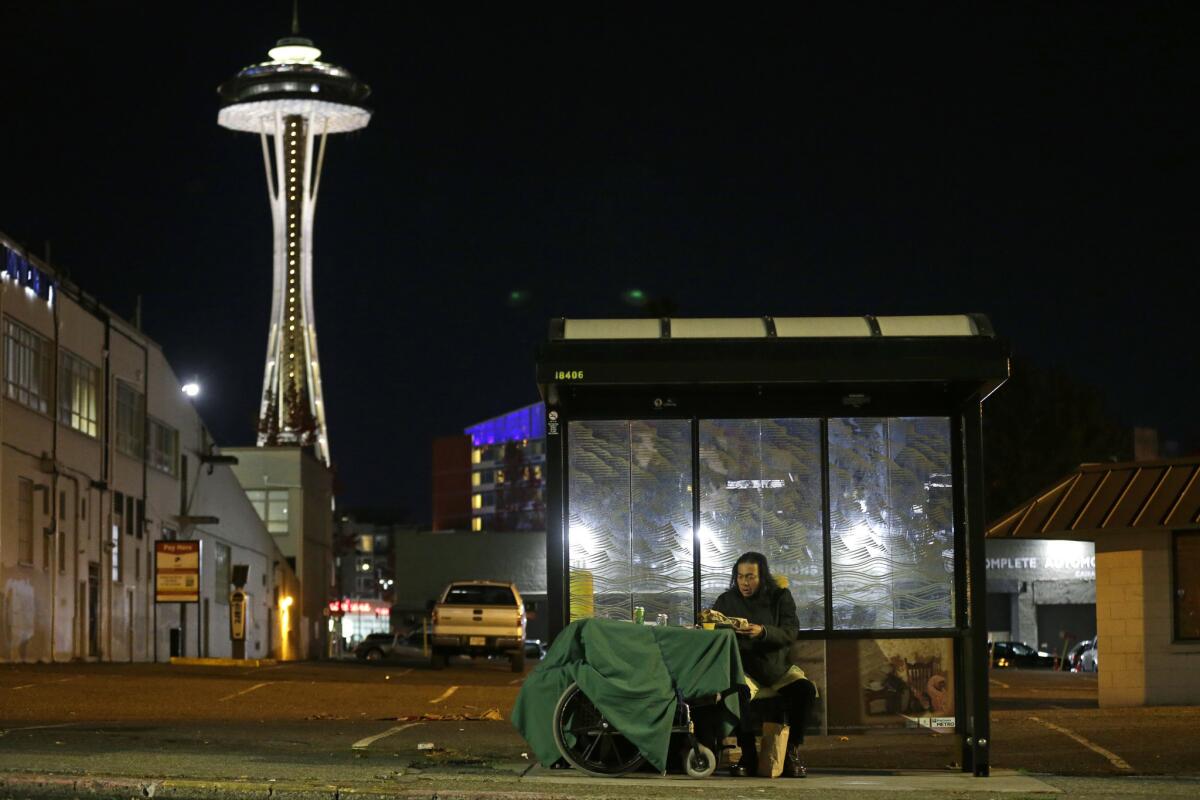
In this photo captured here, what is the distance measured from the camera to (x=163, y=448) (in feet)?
187

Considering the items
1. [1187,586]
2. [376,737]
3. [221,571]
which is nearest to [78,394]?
[221,571]

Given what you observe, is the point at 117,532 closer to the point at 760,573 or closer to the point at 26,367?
Result: the point at 26,367

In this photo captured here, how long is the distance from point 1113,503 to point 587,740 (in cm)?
1078

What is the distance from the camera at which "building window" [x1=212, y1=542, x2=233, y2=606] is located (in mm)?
64012

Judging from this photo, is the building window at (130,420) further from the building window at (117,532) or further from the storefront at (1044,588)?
the storefront at (1044,588)

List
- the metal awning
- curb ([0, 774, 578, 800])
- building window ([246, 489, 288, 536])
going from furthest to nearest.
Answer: building window ([246, 489, 288, 536])
the metal awning
curb ([0, 774, 578, 800])

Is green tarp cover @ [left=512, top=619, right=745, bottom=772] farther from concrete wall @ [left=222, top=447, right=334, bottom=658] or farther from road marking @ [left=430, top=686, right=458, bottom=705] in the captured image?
concrete wall @ [left=222, top=447, right=334, bottom=658]

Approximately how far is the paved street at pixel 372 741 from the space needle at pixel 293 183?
92.0 metres

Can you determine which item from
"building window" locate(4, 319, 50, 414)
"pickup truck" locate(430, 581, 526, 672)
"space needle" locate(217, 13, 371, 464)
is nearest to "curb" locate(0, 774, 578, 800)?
"pickup truck" locate(430, 581, 526, 672)

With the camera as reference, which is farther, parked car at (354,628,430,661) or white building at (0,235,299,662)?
parked car at (354,628,430,661)

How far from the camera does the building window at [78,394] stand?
4528 centimetres

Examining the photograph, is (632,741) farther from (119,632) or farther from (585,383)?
(119,632)

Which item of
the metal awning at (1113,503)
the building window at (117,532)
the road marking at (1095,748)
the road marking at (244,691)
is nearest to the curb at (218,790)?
the road marking at (1095,748)

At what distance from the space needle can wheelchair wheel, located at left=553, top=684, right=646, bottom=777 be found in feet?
335
